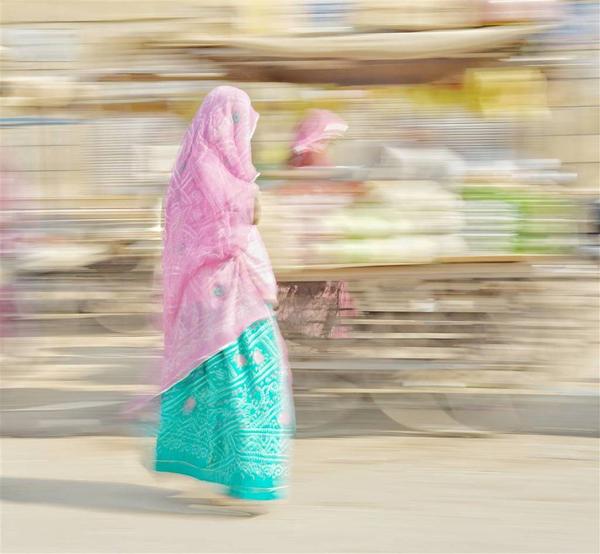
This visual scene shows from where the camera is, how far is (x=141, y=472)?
4777 millimetres

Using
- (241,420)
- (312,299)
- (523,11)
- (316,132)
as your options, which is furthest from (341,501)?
(523,11)

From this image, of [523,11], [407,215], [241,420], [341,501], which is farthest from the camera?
[523,11]

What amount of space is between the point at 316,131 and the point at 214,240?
66.9 inches

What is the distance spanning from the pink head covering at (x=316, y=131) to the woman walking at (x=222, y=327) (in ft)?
4.54

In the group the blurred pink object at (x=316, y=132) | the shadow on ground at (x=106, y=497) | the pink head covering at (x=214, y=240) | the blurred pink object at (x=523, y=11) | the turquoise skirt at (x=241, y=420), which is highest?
the blurred pink object at (x=523, y=11)

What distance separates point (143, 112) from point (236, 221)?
335 cm

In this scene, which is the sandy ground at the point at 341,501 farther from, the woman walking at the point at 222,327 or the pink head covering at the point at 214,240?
the pink head covering at the point at 214,240

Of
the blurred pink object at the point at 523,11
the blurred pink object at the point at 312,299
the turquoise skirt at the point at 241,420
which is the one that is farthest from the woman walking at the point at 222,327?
the blurred pink object at the point at 523,11

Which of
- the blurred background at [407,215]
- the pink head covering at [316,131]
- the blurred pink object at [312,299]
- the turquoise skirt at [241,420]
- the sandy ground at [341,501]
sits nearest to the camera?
the sandy ground at [341,501]

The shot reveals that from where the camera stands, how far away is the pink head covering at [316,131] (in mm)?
5512

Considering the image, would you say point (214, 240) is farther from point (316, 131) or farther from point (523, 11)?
point (523, 11)

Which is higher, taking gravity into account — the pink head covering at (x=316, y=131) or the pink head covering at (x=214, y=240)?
the pink head covering at (x=316, y=131)

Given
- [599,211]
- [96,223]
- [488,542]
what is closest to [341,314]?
[488,542]

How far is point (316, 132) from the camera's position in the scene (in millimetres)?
5539
